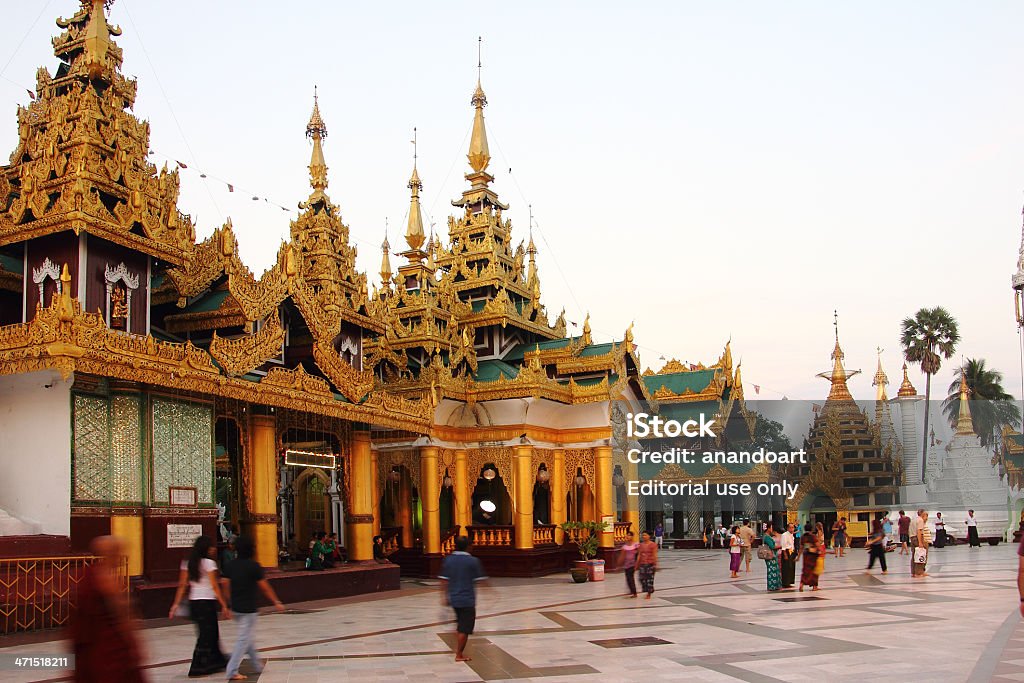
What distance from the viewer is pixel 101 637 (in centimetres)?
602

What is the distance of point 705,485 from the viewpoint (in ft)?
158

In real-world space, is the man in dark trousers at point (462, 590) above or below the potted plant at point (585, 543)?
above

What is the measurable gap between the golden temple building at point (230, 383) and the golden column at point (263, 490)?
4 cm

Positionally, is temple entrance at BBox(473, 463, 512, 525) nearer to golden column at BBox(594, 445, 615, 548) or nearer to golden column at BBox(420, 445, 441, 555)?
golden column at BBox(594, 445, 615, 548)

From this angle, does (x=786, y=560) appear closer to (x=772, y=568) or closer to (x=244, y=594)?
(x=772, y=568)

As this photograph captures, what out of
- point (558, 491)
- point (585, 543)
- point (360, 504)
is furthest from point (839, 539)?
point (360, 504)

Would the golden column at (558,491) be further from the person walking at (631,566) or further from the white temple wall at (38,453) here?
the white temple wall at (38,453)

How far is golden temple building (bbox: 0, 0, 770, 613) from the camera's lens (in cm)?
1527

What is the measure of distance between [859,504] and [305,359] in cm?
3957

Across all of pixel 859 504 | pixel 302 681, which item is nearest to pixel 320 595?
pixel 302 681

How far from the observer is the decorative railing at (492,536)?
90.9 feet

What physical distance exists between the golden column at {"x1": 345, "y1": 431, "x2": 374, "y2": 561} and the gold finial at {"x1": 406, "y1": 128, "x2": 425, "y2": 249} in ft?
60.6

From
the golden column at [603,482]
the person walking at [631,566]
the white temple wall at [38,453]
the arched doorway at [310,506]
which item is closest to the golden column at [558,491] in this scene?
the golden column at [603,482]

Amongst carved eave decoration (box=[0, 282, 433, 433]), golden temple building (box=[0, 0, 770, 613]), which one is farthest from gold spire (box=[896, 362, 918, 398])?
carved eave decoration (box=[0, 282, 433, 433])
